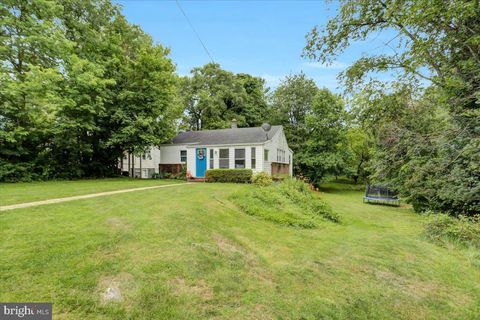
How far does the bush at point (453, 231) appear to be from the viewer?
6.41 meters

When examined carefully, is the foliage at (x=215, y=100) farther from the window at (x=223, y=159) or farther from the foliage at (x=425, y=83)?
the foliage at (x=425, y=83)

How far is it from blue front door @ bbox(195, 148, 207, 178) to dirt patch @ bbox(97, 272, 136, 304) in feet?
47.5

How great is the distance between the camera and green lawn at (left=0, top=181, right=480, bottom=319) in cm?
284

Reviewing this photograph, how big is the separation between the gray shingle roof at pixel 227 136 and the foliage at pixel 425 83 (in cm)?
799

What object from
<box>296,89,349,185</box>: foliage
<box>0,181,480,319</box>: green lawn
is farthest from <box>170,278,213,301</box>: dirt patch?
<box>296,89,349,185</box>: foliage

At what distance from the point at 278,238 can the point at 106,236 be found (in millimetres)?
3537

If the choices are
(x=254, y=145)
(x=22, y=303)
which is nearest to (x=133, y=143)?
(x=254, y=145)

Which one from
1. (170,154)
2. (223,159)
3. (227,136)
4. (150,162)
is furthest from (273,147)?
(150,162)

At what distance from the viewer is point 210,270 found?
3664 mm

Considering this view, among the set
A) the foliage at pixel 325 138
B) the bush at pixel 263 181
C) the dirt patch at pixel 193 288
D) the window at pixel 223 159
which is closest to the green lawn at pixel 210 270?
the dirt patch at pixel 193 288

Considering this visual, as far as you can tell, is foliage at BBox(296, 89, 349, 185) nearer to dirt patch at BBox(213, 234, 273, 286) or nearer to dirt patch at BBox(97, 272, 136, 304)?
dirt patch at BBox(213, 234, 273, 286)

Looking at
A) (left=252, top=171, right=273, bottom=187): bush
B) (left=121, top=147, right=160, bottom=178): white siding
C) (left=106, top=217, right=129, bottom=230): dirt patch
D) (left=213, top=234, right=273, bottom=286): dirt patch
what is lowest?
(left=213, top=234, right=273, bottom=286): dirt patch

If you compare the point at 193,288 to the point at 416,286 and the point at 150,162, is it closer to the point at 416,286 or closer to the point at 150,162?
the point at 416,286

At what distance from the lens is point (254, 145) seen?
16453 millimetres
